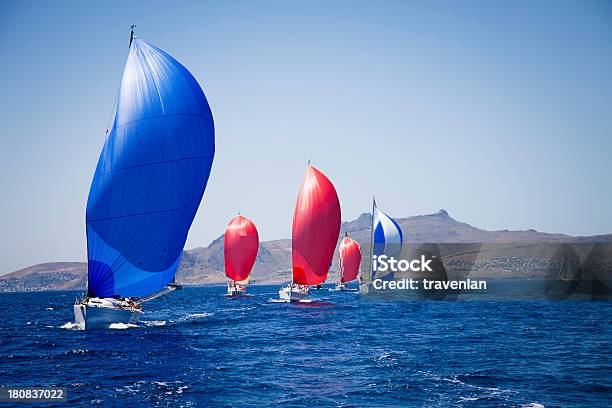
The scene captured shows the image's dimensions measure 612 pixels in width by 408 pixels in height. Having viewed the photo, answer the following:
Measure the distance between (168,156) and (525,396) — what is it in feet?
85.3

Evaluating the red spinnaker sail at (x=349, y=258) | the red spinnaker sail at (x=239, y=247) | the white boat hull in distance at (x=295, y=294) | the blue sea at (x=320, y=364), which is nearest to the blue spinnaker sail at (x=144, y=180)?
the blue sea at (x=320, y=364)

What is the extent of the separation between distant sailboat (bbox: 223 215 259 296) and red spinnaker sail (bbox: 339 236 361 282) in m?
24.2

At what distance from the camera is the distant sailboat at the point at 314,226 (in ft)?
203

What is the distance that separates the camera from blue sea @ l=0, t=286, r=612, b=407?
64.2 feet

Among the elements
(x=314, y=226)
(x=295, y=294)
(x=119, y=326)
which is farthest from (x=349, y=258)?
(x=119, y=326)

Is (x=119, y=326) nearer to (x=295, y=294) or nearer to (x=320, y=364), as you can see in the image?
(x=320, y=364)

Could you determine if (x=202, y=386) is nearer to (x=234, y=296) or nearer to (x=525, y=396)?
(x=525, y=396)

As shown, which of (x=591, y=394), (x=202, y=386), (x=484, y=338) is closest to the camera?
→ (x=591, y=394)

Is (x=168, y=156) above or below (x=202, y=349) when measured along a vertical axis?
above

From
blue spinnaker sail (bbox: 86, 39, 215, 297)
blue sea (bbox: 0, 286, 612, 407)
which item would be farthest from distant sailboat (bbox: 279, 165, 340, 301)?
blue spinnaker sail (bbox: 86, 39, 215, 297)

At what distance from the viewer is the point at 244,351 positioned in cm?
3036

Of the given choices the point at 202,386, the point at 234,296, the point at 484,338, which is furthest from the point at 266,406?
the point at 234,296

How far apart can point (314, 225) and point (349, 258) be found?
4703 centimetres

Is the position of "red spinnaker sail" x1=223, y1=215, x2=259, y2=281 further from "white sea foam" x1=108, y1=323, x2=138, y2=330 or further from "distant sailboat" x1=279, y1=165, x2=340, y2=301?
"white sea foam" x1=108, y1=323, x2=138, y2=330
